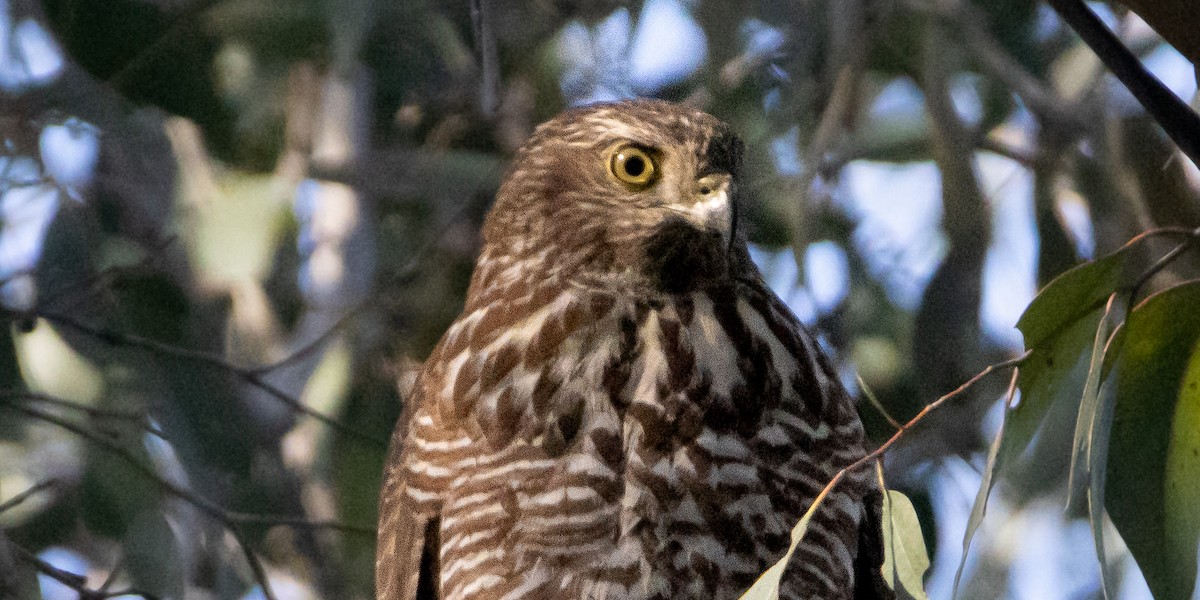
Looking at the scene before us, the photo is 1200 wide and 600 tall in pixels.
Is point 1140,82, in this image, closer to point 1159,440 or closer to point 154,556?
point 1159,440

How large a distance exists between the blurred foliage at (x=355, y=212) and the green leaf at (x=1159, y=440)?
100cm

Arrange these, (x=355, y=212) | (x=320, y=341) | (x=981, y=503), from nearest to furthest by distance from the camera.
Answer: (x=981, y=503) → (x=320, y=341) → (x=355, y=212)

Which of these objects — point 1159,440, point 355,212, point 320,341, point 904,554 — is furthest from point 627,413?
point 355,212

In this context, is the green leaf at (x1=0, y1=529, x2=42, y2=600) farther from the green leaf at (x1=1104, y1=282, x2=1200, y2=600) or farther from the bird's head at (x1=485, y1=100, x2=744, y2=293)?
the green leaf at (x1=1104, y1=282, x2=1200, y2=600)

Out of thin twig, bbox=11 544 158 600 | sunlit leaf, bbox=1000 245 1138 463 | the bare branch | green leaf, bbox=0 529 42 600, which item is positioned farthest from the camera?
thin twig, bbox=11 544 158 600

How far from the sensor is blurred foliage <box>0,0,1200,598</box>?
3.47 m

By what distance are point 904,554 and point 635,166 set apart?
90cm

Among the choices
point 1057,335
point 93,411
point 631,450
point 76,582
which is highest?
point 1057,335

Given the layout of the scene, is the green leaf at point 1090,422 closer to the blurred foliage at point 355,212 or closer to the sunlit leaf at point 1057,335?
the sunlit leaf at point 1057,335

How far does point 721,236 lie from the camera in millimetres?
2250

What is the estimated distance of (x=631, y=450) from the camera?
7.45 feet

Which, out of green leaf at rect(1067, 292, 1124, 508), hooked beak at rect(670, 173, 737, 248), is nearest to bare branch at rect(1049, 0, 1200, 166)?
green leaf at rect(1067, 292, 1124, 508)

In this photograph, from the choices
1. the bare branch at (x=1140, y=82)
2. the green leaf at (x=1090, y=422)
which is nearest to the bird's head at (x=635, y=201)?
the green leaf at (x=1090, y=422)

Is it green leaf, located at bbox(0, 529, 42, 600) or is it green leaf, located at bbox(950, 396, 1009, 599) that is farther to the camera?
green leaf, located at bbox(0, 529, 42, 600)
